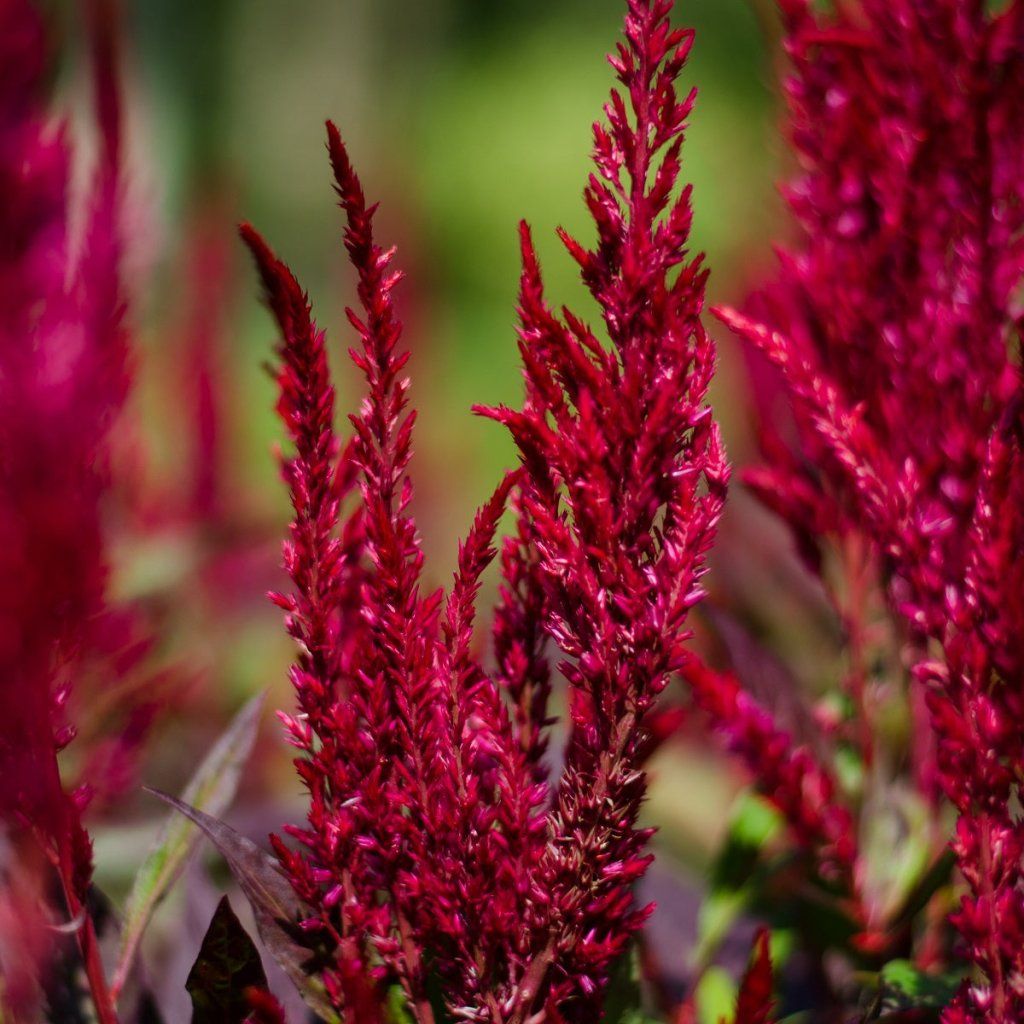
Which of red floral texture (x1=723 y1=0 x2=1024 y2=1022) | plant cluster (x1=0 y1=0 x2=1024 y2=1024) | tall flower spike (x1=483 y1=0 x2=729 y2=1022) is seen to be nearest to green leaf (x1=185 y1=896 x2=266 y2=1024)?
plant cluster (x1=0 y1=0 x2=1024 y2=1024)

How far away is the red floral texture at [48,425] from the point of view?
0.39m

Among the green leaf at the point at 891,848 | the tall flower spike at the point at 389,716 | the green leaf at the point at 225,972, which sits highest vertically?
the tall flower spike at the point at 389,716

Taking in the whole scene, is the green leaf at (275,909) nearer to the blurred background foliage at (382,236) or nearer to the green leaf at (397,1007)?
the green leaf at (397,1007)

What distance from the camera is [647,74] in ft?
1.42

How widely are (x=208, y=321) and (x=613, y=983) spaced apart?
83cm

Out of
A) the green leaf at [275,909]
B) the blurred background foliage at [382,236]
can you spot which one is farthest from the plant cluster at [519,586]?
the blurred background foliage at [382,236]

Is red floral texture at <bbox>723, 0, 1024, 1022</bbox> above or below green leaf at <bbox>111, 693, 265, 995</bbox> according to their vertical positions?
above

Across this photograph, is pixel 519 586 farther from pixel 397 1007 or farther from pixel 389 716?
pixel 397 1007

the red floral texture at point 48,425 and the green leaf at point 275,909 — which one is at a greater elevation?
the red floral texture at point 48,425

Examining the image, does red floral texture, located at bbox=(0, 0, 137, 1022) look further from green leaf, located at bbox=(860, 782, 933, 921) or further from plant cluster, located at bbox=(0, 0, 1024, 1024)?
green leaf, located at bbox=(860, 782, 933, 921)

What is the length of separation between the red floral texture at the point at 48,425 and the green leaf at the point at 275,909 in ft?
0.18

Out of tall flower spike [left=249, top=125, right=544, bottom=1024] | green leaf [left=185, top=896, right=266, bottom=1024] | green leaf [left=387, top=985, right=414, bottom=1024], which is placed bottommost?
green leaf [left=387, top=985, right=414, bottom=1024]

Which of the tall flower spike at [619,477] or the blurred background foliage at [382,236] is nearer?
the tall flower spike at [619,477]

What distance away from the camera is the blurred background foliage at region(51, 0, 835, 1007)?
1006 millimetres
